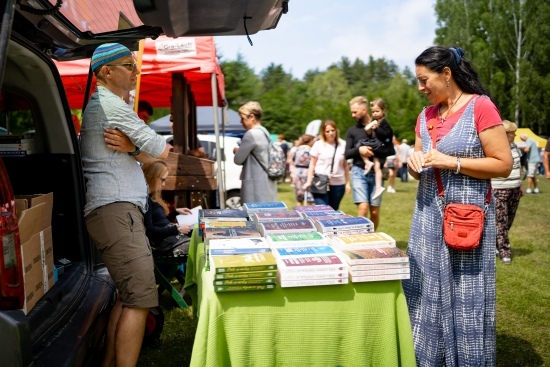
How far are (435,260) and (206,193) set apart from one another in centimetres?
552

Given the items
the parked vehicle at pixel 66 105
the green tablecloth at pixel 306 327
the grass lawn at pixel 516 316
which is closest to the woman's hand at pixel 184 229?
the grass lawn at pixel 516 316

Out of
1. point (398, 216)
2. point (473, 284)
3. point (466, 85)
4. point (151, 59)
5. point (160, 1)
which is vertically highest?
point (151, 59)

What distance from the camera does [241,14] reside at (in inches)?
117

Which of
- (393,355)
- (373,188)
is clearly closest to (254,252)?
(393,355)

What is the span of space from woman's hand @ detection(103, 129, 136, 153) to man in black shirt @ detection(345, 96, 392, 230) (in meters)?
3.95

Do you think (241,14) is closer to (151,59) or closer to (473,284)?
(473,284)

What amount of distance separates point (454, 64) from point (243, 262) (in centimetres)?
158

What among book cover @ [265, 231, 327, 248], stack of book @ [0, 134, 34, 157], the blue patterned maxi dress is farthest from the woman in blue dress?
stack of book @ [0, 134, 34, 157]

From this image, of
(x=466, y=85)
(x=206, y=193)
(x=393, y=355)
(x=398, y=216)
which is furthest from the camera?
(x=398, y=216)

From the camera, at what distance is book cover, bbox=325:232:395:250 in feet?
8.73

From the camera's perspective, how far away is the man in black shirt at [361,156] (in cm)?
641

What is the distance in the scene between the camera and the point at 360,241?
270cm

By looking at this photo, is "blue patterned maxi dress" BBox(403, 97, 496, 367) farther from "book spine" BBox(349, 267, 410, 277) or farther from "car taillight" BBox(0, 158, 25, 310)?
"car taillight" BBox(0, 158, 25, 310)

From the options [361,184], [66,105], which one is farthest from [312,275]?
[361,184]
